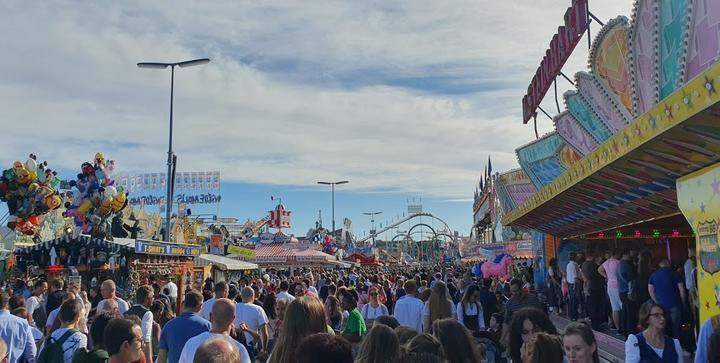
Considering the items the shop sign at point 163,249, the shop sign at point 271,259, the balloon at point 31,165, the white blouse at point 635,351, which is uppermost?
the balloon at point 31,165

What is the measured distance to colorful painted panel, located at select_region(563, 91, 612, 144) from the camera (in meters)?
16.0

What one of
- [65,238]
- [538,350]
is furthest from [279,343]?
[65,238]

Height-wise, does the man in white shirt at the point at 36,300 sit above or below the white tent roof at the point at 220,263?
below

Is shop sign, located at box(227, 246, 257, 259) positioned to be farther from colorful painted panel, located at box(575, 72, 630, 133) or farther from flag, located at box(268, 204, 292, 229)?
flag, located at box(268, 204, 292, 229)

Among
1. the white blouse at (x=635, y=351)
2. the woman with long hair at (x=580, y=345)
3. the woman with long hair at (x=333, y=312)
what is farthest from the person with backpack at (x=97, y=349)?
the white blouse at (x=635, y=351)

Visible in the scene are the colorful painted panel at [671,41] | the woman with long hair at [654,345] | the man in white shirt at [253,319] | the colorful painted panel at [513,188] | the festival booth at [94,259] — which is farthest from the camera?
the colorful painted panel at [513,188]

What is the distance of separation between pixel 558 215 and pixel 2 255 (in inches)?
850

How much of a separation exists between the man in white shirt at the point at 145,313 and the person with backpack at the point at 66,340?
0.91 metres

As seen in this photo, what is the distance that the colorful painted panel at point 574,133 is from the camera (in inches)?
669

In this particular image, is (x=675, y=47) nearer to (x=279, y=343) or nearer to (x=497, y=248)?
(x=279, y=343)

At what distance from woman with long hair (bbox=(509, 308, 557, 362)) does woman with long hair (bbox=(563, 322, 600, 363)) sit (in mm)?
672

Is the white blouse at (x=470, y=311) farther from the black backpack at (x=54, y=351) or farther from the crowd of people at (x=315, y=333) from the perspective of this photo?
the black backpack at (x=54, y=351)

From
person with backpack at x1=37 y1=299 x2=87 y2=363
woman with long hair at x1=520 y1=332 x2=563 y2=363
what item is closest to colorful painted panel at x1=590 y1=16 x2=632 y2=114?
woman with long hair at x1=520 y1=332 x2=563 y2=363

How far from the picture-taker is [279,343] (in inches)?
165
